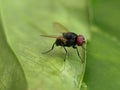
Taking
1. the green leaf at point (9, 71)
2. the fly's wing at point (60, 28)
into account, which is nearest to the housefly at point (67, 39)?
the fly's wing at point (60, 28)

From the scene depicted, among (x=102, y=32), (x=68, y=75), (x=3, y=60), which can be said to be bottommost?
(x=102, y=32)

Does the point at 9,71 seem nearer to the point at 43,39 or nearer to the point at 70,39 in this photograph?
the point at 43,39

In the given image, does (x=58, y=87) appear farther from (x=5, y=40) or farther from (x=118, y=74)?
(x=118, y=74)

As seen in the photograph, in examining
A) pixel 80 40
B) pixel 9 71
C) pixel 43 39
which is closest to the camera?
pixel 9 71

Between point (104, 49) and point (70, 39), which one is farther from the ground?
point (70, 39)

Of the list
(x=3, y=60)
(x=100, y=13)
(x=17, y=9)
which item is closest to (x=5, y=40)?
(x=3, y=60)

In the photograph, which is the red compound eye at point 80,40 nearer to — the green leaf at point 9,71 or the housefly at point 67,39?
the housefly at point 67,39

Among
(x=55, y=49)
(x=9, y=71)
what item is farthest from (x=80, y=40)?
(x=9, y=71)

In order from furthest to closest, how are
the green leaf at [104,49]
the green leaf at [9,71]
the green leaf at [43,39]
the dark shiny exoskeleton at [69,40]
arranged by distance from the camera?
the dark shiny exoskeleton at [69,40], the green leaf at [104,49], the green leaf at [43,39], the green leaf at [9,71]
